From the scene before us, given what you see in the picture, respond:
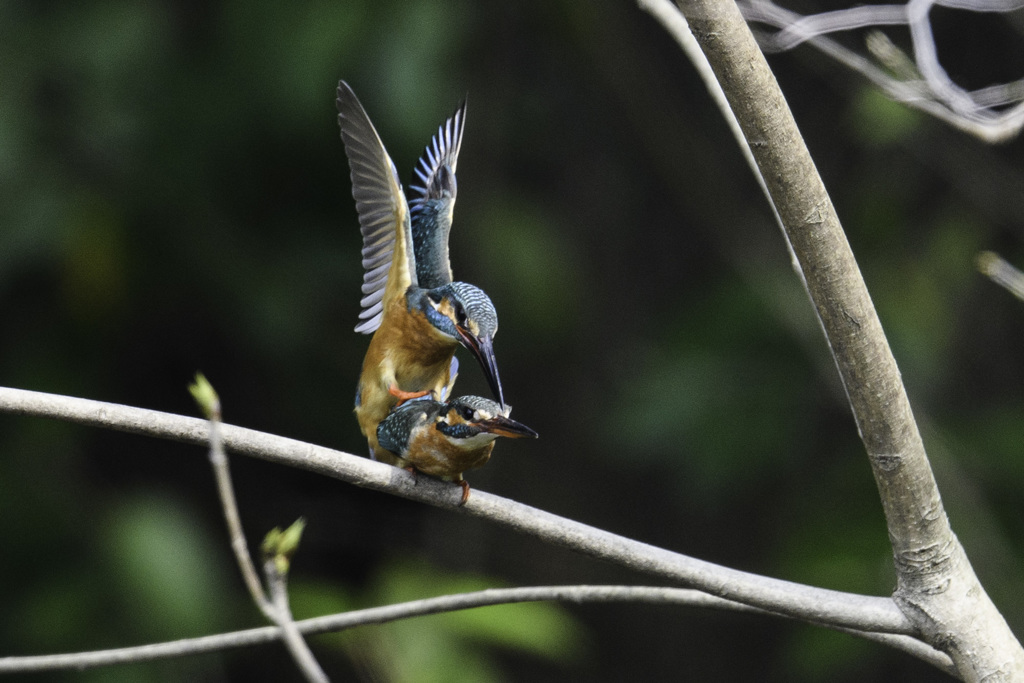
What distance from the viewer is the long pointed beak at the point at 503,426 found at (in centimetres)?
141

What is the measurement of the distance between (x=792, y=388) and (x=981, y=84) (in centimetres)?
126

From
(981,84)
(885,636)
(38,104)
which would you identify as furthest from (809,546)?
(38,104)

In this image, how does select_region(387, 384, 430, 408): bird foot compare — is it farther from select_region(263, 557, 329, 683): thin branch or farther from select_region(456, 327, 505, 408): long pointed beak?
select_region(263, 557, 329, 683): thin branch

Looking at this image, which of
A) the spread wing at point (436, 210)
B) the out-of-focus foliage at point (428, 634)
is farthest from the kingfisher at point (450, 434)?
the out-of-focus foliage at point (428, 634)

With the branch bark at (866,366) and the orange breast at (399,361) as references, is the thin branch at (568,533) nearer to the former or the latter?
the branch bark at (866,366)

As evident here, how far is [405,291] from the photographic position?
6.00ft

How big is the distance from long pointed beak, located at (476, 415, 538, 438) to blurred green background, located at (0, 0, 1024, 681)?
3.93ft

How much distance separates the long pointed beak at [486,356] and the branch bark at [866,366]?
464 millimetres

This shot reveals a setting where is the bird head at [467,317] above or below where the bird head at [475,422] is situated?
above

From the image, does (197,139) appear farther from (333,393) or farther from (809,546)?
(809,546)

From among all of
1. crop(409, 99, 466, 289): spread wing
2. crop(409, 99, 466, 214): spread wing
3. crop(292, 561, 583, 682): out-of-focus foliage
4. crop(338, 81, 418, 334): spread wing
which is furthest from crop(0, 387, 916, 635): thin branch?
crop(292, 561, 583, 682): out-of-focus foliage

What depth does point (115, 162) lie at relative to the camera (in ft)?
11.0

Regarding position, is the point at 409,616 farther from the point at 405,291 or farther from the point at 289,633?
the point at 405,291

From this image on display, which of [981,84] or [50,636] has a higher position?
[981,84]
